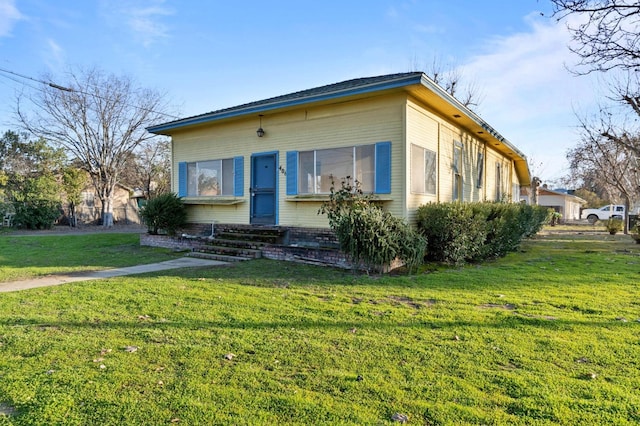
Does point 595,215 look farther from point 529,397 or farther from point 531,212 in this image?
point 529,397

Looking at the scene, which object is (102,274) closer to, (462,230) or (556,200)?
(462,230)

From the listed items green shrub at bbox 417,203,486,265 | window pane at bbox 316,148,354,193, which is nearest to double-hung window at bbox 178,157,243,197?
window pane at bbox 316,148,354,193

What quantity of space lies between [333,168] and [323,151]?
0.50 m

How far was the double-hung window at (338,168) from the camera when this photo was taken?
8.90 meters

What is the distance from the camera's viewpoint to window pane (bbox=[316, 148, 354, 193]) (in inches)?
373

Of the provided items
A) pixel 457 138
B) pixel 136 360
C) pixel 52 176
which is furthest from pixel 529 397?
pixel 52 176

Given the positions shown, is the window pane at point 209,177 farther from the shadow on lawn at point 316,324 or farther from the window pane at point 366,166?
the shadow on lawn at point 316,324

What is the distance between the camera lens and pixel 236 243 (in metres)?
9.98

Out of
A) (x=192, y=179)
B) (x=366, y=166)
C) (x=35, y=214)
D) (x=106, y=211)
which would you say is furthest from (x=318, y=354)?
(x=106, y=211)

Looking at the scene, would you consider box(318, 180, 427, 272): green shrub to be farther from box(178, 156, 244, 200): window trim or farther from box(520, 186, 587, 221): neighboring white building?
box(520, 186, 587, 221): neighboring white building

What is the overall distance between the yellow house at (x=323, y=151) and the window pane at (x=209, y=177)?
3cm

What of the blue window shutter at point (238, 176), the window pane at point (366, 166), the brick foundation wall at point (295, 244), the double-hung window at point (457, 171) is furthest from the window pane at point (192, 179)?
the double-hung window at point (457, 171)

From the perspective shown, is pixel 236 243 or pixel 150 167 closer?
pixel 236 243

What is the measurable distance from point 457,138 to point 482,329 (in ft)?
29.5
